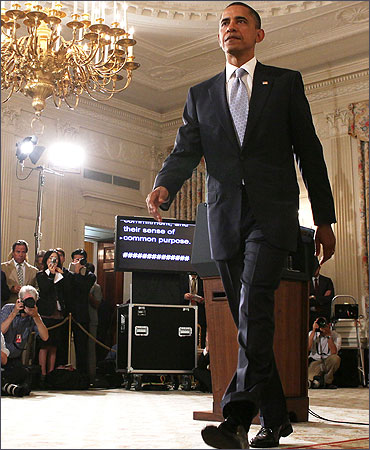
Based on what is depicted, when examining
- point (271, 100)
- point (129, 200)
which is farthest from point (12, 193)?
point (271, 100)

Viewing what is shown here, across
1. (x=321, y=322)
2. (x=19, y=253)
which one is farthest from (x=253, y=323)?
(x=321, y=322)

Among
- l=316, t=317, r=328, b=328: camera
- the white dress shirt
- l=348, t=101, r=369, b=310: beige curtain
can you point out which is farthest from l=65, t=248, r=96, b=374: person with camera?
the white dress shirt

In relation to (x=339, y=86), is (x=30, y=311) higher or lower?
lower

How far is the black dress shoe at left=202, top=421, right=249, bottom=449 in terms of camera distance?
148 centimetres

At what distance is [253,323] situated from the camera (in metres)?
1.60

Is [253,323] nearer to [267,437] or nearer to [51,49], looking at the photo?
[267,437]

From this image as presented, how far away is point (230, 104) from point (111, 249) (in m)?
7.94

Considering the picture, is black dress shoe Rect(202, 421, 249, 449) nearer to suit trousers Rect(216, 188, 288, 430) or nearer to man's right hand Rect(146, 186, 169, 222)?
suit trousers Rect(216, 188, 288, 430)

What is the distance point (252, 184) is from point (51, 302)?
3.98 metres

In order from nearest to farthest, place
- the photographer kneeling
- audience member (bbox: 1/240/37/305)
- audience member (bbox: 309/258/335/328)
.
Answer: the photographer kneeling
audience member (bbox: 1/240/37/305)
audience member (bbox: 309/258/335/328)

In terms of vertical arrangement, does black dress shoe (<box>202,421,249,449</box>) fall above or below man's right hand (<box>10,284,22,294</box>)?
below

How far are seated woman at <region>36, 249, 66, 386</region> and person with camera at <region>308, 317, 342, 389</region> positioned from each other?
247 centimetres

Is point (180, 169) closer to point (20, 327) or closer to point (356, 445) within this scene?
point (356, 445)

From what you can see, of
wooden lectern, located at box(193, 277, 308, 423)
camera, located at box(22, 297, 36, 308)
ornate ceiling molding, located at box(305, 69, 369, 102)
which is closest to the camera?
wooden lectern, located at box(193, 277, 308, 423)
